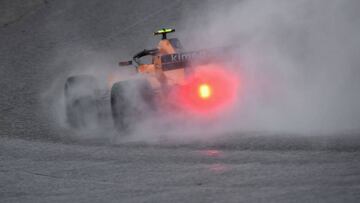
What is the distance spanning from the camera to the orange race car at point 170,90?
11.6 meters

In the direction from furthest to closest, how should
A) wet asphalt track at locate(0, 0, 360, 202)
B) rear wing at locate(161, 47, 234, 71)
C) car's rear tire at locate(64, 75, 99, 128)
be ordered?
1. car's rear tire at locate(64, 75, 99, 128)
2. rear wing at locate(161, 47, 234, 71)
3. wet asphalt track at locate(0, 0, 360, 202)

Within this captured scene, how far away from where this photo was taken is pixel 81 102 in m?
13.2

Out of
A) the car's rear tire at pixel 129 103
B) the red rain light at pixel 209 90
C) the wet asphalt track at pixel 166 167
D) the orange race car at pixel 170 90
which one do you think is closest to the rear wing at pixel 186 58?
the orange race car at pixel 170 90

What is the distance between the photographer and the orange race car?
457 inches

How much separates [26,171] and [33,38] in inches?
500

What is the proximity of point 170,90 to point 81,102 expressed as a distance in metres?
1.86

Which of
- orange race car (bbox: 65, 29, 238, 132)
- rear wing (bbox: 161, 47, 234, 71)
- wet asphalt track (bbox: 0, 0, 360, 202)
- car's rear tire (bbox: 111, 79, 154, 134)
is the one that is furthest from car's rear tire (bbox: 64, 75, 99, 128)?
rear wing (bbox: 161, 47, 234, 71)

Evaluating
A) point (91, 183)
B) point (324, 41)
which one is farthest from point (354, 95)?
point (91, 183)

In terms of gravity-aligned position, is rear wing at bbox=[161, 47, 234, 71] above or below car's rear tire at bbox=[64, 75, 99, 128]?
above

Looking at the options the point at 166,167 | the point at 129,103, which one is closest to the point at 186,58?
the point at 129,103

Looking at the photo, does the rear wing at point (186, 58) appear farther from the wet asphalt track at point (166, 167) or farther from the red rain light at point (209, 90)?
the wet asphalt track at point (166, 167)

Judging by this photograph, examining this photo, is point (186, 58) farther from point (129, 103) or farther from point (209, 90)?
point (129, 103)

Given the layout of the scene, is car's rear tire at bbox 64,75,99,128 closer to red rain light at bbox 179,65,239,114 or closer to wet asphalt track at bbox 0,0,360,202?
wet asphalt track at bbox 0,0,360,202

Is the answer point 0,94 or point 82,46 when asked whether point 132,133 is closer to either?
point 0,94
